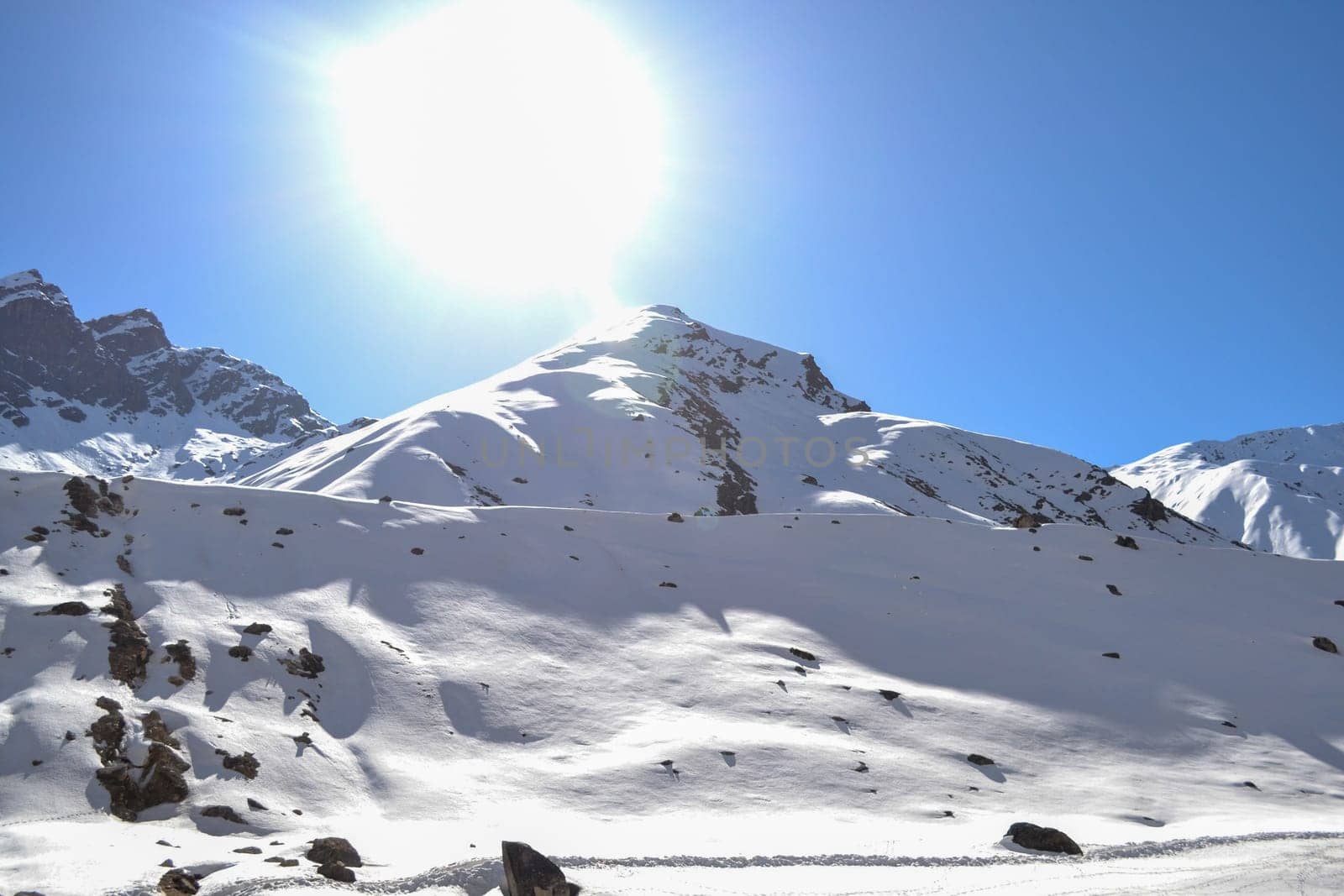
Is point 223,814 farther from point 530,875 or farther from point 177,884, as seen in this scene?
point 530,875

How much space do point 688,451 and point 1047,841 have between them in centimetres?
5540

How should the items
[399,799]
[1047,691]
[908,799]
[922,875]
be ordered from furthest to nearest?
1. [1047,691]
2. [908,799]
3. [399,799]
4. [922,875]

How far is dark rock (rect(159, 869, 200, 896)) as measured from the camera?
6988mm

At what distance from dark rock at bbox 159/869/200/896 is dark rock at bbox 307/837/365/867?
109 cm

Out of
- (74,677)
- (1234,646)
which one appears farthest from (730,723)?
(1234,646)

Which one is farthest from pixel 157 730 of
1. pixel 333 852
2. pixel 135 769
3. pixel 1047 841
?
pixel 1047 841

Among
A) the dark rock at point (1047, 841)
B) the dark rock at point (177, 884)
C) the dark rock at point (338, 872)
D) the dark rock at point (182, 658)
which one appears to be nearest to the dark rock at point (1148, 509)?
the dark rock at point (1047, 841)

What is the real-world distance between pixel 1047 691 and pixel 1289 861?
22.5ft

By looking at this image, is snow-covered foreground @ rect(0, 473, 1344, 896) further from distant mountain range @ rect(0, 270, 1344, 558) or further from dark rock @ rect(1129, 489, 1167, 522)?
dark rock @ rect(1129, 489, 1167, 522)

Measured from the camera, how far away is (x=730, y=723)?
13.0 m

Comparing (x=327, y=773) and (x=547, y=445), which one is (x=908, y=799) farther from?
(x=547, y=445)

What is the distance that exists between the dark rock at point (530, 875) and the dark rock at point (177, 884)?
2.93 meters

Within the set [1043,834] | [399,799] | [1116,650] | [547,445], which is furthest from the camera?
[547,445]

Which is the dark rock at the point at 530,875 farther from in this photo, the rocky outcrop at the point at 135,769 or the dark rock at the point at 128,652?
the dark rock at the point at 128,652
